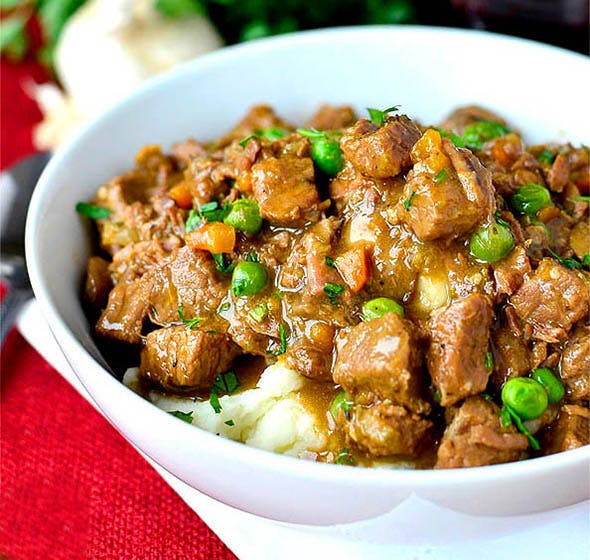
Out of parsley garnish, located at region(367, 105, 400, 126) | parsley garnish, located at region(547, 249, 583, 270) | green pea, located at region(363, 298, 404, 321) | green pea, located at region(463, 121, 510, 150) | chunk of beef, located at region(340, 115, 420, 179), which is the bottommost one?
parsley garnish, located at region(547, 249, 583, 270)

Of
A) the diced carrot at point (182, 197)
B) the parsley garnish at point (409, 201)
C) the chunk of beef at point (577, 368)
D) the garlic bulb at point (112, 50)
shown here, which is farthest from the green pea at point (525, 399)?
the garlic bulb at point (112, 50)

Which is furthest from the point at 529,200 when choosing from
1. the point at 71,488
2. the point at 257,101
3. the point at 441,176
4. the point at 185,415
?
the point at 71,488

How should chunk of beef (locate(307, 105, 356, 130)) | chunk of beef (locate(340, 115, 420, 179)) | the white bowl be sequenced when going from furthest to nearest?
chunk of beef (locate(307, 105, 356, 130)) → chunk of beef (locate(340, 115, 420, 179)) → the white bowl

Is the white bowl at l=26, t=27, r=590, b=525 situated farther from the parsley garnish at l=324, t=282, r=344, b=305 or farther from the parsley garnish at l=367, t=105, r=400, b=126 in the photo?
the parsley garnish at l=367, t=105, r=400, b=126

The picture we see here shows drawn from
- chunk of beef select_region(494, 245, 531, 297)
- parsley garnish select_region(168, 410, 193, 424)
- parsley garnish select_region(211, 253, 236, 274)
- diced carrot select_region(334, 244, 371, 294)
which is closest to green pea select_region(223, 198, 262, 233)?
parsley garnish select_region(211, 253, 236, 274)

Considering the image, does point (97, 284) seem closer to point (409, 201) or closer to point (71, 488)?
point (71, 488)

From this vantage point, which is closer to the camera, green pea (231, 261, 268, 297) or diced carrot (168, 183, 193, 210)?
green pea (231, 261, 268, 297)
